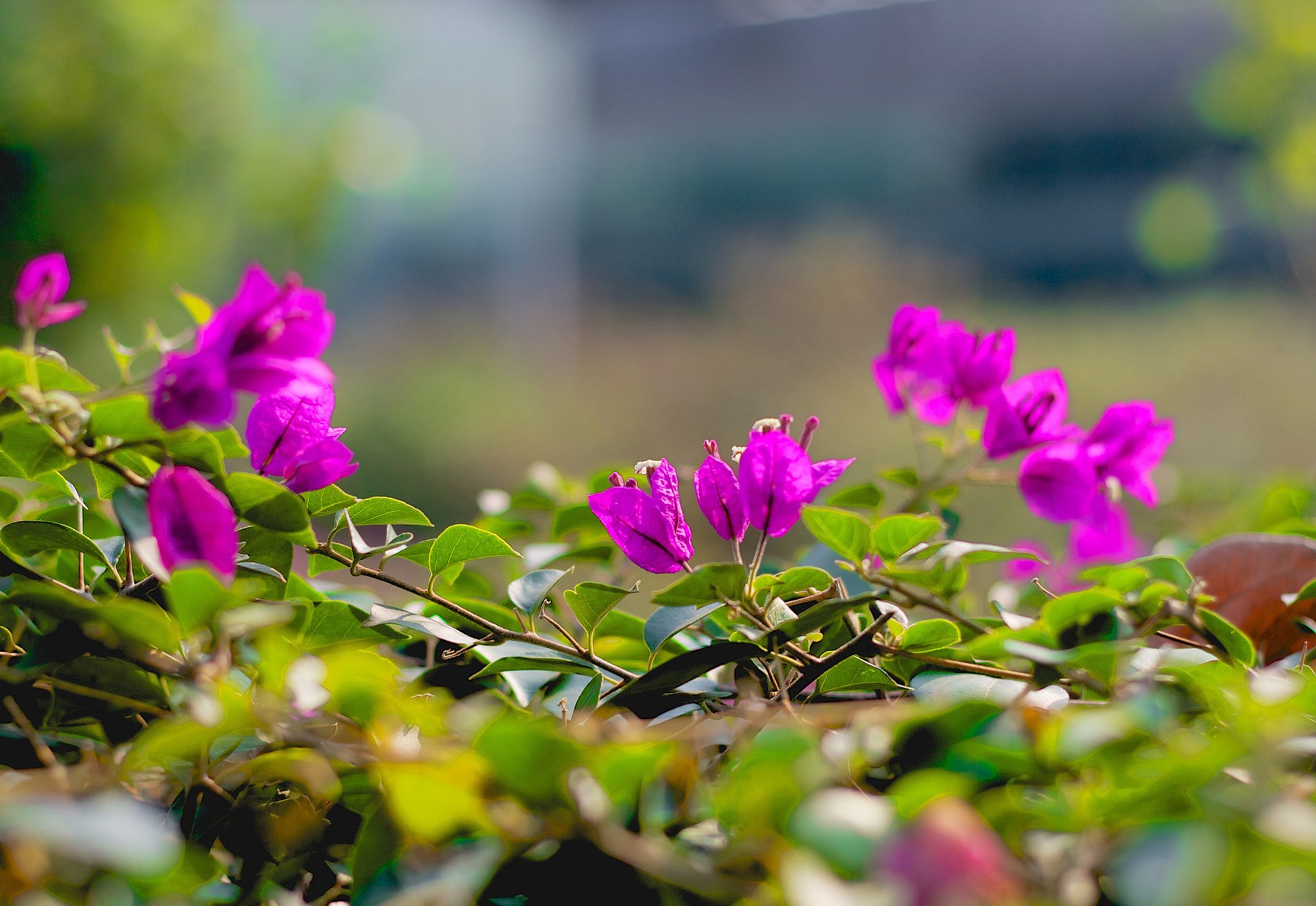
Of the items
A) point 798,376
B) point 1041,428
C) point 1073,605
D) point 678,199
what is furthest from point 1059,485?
point 678,199

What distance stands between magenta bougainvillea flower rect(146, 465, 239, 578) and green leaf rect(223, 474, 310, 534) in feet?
0.04

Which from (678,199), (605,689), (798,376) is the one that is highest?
(605,689)

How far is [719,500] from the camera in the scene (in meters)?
0.33

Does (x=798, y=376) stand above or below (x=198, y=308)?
below

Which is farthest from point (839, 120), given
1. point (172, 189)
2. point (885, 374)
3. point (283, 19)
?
point (885, 374)

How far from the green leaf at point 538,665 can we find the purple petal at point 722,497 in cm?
6

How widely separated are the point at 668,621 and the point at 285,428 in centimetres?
12

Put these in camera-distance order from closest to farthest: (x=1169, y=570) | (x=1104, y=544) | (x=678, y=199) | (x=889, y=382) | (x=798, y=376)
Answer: (x=1169, y=570)
(x=889, y=382)
(x=1104, y=544)
(x=798, y=376)
(x=678, y=199)

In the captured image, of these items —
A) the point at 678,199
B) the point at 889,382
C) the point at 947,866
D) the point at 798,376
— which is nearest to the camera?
the point at 947,866

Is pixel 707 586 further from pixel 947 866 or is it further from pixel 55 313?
pixel 55 313

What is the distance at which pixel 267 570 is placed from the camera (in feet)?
0.98

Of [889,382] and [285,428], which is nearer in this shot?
[285,428]

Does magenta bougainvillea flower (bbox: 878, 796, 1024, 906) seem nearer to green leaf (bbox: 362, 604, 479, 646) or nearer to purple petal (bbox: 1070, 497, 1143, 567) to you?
green leaf (bbox: 362, 604, 479, 646)

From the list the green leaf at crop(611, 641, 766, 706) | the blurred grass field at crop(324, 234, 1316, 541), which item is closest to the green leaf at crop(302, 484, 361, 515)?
the green leaf at crop(611, 641, 766, 706)
